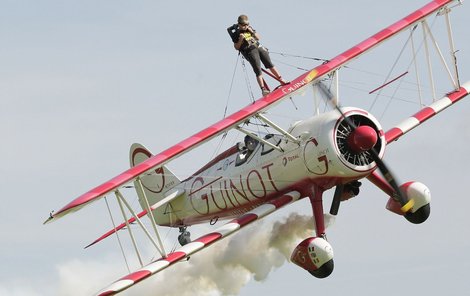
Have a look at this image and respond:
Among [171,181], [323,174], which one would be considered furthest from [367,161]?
[171,181]

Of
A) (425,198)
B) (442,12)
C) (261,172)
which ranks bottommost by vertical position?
(425,198)

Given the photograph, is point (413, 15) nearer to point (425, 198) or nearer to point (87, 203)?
point (425, 198)

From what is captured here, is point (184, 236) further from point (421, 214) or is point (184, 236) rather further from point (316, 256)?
point (421, 214)

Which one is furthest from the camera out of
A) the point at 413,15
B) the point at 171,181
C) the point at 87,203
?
the point at 171,181

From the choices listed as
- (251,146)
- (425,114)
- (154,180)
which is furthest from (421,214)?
(154,180)

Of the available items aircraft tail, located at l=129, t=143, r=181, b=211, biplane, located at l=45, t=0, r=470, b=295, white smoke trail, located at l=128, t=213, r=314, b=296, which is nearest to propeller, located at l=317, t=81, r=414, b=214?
biplane, located at l=45, t=0, r=470, b=295

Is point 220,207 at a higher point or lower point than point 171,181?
lower

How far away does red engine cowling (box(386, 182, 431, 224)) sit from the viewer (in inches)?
1121

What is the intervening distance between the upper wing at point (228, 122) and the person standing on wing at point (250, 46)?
0.92m

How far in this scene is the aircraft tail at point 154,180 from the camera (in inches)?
1325

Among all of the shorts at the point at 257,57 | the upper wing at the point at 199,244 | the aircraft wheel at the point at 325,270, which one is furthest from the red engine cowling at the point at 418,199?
the shorts at the point at 257,57

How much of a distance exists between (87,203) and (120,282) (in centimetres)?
170

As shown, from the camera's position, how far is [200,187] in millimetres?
31312

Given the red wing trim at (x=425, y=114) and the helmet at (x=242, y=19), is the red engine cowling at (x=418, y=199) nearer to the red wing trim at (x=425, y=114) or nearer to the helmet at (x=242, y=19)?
the red wing trim at (x=425, y=114)
